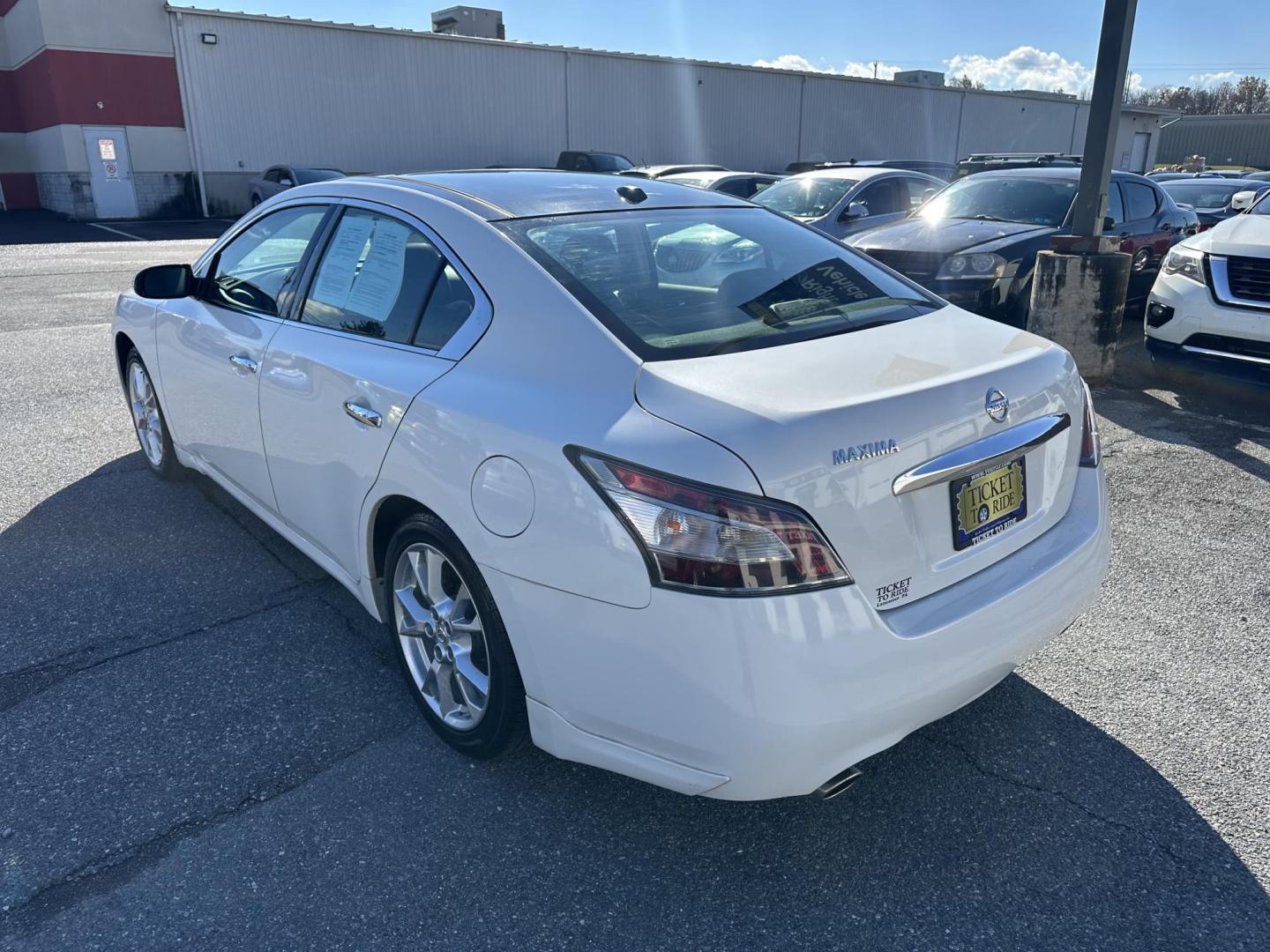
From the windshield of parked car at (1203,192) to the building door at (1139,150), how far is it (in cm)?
3370

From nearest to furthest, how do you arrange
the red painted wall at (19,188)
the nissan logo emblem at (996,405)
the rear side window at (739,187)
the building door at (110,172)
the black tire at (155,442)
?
the nissan logo emblem at (996,405) → the black tire at (155,442) → the rear side window at (739,187) → the building door at (110,172) → the red painted wall at (19,188)

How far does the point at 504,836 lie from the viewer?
252cm

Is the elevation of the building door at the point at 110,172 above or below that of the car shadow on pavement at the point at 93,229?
above

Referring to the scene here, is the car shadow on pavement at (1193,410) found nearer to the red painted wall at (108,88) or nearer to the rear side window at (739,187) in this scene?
the rear side window at (739,187)

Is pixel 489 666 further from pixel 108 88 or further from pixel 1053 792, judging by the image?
pixel 108 88

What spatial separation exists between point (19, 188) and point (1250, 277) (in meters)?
33.8

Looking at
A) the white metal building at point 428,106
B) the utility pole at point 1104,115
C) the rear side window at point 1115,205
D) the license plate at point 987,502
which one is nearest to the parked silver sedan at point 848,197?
the rear side window at point 1115,205

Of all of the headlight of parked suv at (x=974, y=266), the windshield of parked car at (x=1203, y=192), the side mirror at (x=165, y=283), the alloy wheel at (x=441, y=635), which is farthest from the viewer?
the windshield of parked car at (x=1203, y=192)

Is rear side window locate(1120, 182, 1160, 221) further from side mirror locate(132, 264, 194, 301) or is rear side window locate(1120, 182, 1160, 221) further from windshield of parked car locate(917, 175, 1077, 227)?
side mirror locate(132, 264, 194, 301)

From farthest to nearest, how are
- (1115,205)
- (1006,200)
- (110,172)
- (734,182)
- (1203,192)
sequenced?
(110,172), (1203,192), (734,182), (1115,205), (1006,200)

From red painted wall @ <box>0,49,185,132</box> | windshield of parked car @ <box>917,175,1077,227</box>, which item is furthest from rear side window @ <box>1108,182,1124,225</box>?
red painted wall @ <box>0,49,185,132</box>

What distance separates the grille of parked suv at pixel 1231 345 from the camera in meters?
6.07

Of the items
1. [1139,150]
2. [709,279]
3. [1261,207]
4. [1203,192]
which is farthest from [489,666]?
[1139,150]

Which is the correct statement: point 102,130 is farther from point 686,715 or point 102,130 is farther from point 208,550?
point 686,715
